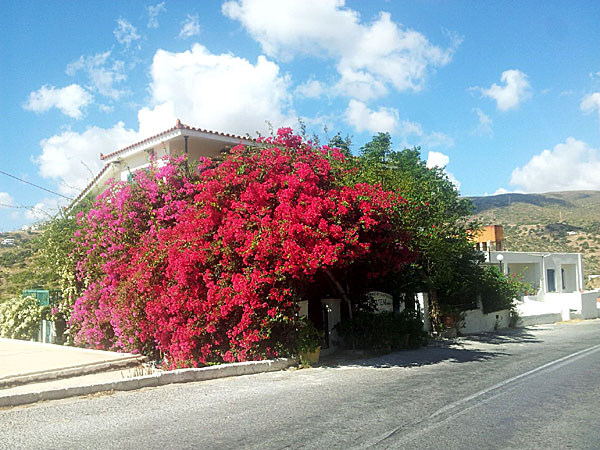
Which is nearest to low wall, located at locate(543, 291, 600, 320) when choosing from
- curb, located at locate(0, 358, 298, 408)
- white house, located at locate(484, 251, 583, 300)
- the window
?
white house, located at locate(484, 251, 583, 300)

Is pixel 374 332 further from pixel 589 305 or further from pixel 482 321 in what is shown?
pixel 589 305

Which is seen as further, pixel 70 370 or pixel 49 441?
pixel 70 370

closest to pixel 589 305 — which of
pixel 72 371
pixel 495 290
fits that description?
pixel 495 290

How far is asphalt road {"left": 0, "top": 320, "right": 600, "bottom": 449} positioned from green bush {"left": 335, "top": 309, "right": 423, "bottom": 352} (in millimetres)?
2374

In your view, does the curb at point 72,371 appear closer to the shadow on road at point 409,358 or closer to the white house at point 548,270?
the shadow on road at point 409,358

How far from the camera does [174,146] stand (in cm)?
1945

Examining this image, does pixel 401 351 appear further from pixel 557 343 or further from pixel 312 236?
pixel 557 343

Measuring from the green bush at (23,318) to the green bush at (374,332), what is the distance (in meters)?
10.1

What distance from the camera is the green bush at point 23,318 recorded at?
17.5m

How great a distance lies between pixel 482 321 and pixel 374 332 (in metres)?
11.7

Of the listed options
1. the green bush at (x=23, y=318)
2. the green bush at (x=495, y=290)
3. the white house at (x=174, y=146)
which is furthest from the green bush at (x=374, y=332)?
the green bush at (x=23, y=318)

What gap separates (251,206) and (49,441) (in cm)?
674

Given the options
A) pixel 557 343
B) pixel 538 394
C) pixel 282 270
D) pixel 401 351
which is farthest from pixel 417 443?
pixel 557 343

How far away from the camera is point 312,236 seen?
1112 cm
